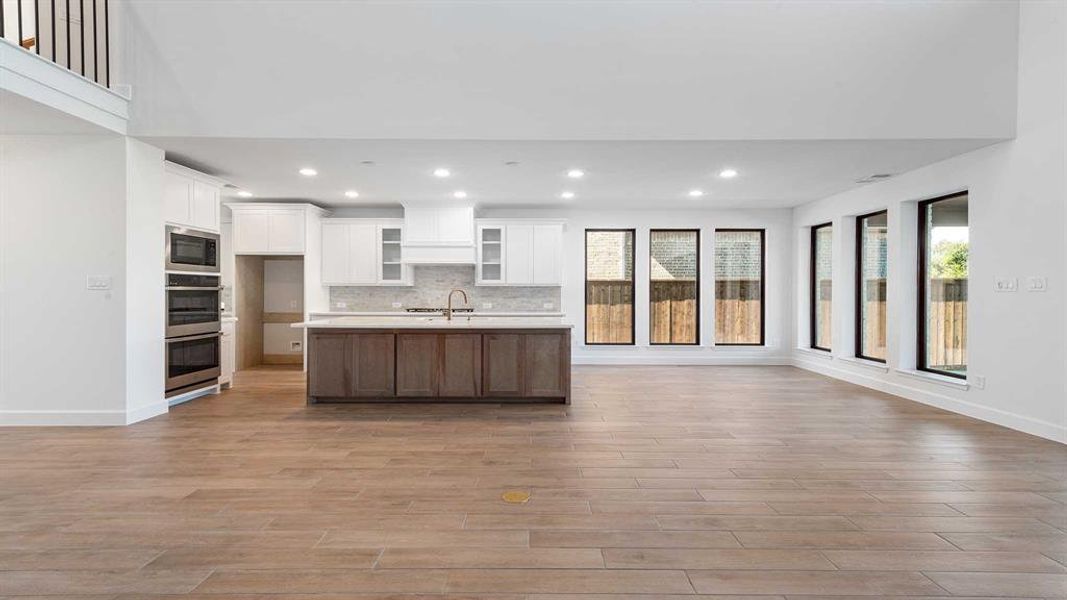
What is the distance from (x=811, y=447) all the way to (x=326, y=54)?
192 inches

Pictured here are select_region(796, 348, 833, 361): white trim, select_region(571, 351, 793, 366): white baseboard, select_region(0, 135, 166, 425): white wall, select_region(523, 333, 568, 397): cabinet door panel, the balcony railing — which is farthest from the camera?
select_region(571, 351, 793, 366): white baseboard

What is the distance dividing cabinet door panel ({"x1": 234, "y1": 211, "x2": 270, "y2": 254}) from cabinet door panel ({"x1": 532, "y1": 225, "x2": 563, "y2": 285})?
387 cm

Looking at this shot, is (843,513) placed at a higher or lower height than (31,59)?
lower

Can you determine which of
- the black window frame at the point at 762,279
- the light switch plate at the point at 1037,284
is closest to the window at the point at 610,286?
the black window frame at the point at 762,279

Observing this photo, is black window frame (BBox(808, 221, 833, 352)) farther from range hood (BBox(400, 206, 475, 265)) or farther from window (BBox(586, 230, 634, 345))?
range hood (BBox(400, 206, 475, 265))

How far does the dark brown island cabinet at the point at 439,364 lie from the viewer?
5508mm

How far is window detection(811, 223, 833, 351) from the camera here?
788 cm

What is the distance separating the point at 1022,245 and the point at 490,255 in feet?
19.9

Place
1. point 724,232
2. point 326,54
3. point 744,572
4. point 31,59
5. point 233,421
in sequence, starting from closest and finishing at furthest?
point 744,572 → point 31,59 → point 326,54 → point 233,421 → point 724,232

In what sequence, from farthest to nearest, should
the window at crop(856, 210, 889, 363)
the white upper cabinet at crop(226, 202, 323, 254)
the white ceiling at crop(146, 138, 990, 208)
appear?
the white upper cabinet at crop(226, 202, 323, 254), the window at crop(856, 210, 889, 363), the white ceiling at crop(146, 138, 990, 208)

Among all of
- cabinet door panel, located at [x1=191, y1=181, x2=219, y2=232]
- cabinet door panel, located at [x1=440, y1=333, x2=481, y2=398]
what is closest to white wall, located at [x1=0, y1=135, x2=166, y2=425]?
cabinet door panel, located at [x1=191, y1=181, x2=219, y2=232]

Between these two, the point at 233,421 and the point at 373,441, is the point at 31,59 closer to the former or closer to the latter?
the point at 233,421

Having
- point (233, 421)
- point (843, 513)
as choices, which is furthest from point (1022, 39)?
point (233, 421)

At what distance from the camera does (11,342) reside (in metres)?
Answer: 4.61
